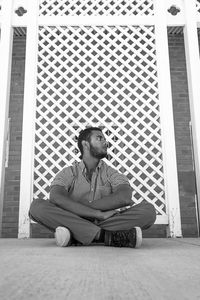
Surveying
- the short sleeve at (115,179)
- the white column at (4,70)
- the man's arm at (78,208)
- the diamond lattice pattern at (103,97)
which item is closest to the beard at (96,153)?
the short sleeve at (115,179)

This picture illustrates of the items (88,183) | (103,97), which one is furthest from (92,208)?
(103,97)

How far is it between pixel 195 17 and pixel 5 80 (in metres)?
1.82

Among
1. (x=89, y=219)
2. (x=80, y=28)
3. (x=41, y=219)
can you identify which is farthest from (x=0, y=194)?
(x=80, y=28)

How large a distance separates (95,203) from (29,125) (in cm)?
121

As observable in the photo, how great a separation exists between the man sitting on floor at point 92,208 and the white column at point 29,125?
66 centimetres

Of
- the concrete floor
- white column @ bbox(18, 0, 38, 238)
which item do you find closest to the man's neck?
white column @ bbox(18, 0, 38, 238)

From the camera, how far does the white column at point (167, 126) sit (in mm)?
2703

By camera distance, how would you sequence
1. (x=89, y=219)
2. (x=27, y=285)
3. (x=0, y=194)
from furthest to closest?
(x=0, y=194), (x=89, y=219), (x=27, y=285)

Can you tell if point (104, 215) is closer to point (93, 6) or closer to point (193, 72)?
point (193, 72)

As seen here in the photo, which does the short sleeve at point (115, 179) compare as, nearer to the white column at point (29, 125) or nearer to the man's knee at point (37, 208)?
the man's knee at point (37, 208)

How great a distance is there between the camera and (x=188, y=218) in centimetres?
420

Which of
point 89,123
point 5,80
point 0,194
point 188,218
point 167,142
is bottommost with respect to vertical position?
point 188,218

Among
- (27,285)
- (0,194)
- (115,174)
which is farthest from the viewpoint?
(0,194)

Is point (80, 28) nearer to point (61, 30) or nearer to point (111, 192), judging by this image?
point (61, 30)
